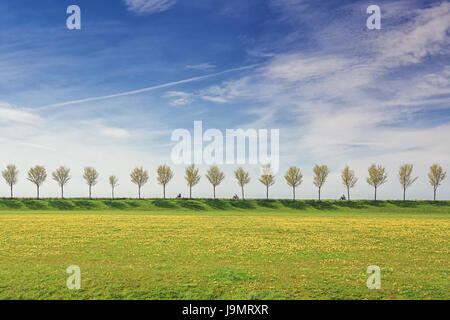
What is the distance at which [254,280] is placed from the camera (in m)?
15.3

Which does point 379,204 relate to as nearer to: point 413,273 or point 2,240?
point 413,273

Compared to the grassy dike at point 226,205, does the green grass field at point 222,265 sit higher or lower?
higher

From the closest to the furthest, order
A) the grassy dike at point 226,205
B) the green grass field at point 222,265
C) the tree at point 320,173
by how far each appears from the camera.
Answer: the green grass field at point 222,265 → the grassy dike at point 226,205 → the tree at point 320,173

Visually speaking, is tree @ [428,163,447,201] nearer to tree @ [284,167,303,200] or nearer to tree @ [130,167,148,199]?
tree @ [284,167,303,200]

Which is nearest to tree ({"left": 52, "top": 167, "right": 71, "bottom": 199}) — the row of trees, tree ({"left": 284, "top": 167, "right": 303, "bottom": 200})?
the row of trees

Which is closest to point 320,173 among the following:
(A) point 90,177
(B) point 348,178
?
(B) point 348,178

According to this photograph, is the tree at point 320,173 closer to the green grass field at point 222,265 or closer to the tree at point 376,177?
the tree at point 376,177

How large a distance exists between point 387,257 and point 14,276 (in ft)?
76.2

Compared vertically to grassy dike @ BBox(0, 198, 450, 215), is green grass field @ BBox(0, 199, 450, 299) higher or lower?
higher

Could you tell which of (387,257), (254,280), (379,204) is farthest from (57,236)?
(379,204)

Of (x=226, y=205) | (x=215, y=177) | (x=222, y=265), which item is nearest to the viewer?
(x=222, y=265)

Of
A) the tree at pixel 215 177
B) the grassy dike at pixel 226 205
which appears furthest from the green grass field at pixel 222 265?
the tree at pixel 215 177

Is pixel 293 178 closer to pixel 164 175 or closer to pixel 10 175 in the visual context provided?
pixel 164 175

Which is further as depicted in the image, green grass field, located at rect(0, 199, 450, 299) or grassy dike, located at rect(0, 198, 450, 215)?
grassy dike, located at rect(0, 198, 450, 215)
